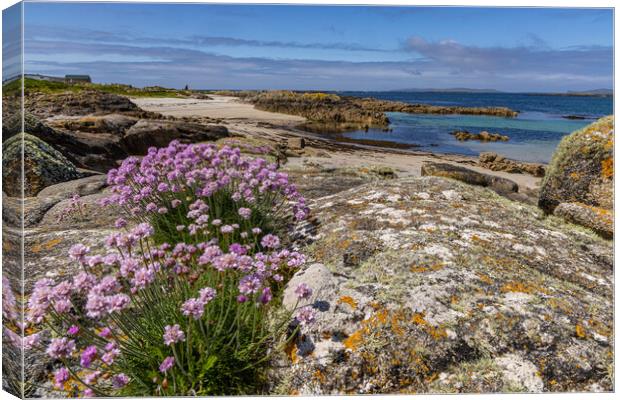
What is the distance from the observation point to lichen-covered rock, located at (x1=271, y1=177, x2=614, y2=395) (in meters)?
2.02

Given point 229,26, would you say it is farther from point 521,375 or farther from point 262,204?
point 521,375

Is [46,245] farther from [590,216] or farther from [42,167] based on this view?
[590,216]

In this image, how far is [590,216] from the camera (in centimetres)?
374

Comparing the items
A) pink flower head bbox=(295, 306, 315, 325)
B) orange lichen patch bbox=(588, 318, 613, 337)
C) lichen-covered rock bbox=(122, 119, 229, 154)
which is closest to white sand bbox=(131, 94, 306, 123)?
lichen-covered rock bbox=(122, 119, 229, 154)

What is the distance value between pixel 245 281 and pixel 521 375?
151cm

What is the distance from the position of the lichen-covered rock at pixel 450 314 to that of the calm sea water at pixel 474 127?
7.96 ft

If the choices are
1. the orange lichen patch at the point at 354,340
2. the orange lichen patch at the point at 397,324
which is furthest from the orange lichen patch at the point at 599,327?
the orange lichen patch at the point at 354,340

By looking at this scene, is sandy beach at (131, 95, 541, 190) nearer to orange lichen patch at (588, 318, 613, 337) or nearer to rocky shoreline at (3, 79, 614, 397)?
rocky shoreline at (3, 79, 614, 397)

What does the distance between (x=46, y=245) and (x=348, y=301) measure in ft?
8.11

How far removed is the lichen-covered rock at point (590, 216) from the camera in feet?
11.9

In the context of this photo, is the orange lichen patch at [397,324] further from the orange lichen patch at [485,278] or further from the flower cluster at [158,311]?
the orange lichen patch at [485,278]

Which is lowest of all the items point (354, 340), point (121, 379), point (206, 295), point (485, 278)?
point (121, 379)

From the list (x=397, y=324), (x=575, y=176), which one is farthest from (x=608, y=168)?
(x=397, y=324)

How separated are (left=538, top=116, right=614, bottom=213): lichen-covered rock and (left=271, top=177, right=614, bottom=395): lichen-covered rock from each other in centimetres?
97
